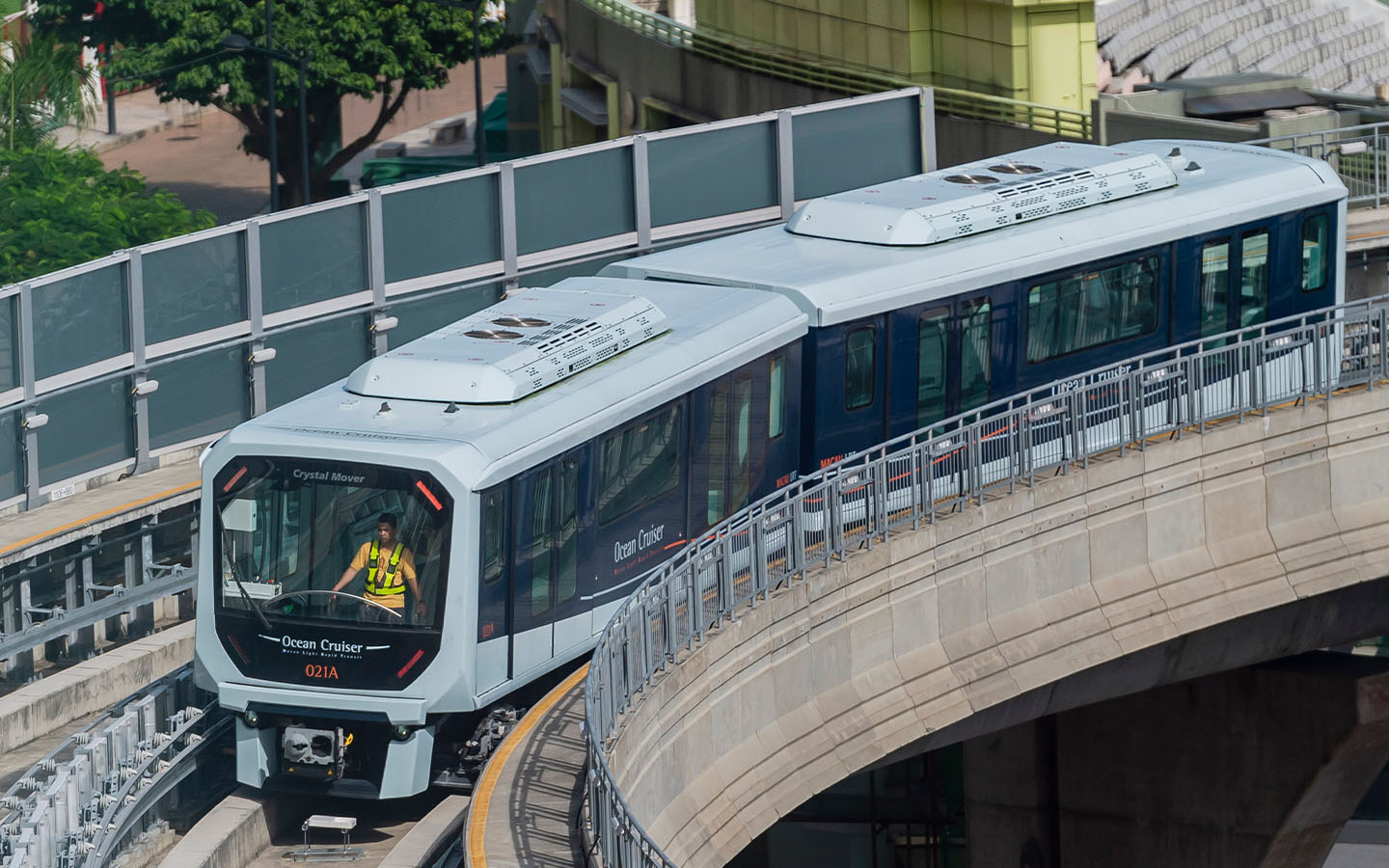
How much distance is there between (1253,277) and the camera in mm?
22844

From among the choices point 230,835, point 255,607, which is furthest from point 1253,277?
point 230,835

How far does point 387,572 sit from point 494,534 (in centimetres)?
84

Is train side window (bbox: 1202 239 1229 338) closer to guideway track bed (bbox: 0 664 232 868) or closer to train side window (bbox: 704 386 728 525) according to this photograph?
train side window (bbox: 704 386 728 525)

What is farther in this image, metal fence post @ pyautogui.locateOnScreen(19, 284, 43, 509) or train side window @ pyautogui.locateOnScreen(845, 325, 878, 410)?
train side window @ pyautogui.locateOnScreen(845, 325, 878, 410)

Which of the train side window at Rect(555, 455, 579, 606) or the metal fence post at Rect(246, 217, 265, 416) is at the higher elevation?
the metal fence post at Rect(246, 217, 265, 416)

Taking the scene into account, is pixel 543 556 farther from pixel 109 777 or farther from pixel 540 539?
pixel 109 777

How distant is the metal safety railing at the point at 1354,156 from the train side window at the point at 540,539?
14350 millimetres

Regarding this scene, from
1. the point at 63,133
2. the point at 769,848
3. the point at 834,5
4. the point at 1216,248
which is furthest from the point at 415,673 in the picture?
Answer: the point at 63,133

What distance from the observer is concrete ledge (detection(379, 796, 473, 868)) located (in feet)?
49.3

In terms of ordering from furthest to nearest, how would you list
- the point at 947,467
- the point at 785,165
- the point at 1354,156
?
the point at 1354,156
the point at 785,165
the point at 947,467

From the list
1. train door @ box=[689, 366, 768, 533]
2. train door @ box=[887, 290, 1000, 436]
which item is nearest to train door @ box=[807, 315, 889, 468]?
train door @ box=[887, 290, 1000, 436]

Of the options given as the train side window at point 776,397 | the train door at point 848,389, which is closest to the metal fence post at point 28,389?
the train side window at point 776,397

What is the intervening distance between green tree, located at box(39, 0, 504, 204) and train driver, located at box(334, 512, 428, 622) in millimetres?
39960

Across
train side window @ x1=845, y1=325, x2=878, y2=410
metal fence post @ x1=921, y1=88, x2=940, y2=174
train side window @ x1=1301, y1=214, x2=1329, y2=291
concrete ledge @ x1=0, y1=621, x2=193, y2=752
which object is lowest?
concrete ledge @ x1=0, y1=621, x2=193, y2=752
